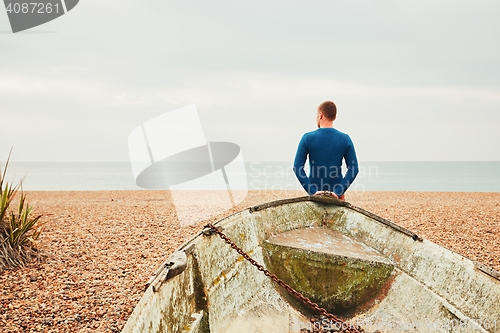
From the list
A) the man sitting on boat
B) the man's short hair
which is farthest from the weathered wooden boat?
the man's short hair

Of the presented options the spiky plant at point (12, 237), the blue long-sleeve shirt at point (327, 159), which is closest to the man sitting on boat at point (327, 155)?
the blue long-sleeve shirt at point (327, 159)

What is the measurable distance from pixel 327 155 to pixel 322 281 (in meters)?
1.67

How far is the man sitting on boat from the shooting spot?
4816 mm

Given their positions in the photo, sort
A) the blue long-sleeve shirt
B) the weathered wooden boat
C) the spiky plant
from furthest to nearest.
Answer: the spiky plant, the blue long-sleeve shirt, the weathered wooden boat

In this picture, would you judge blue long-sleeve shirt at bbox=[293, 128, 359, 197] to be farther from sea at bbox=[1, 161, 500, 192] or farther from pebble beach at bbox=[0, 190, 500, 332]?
sea at bbox=[1, 161, 500, 192]

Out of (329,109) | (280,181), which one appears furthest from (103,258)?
(280,181)

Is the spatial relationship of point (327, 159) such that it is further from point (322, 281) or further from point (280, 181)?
point (280, 181)

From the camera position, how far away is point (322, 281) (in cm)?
393

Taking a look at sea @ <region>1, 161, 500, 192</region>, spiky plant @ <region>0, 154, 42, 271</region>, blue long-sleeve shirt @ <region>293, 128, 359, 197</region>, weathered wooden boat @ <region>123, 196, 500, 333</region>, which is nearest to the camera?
weathered wooden boat @ <region>123, 196, 500, 333</region>

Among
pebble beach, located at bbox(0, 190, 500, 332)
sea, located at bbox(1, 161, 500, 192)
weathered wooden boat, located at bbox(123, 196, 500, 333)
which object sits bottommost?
sea, located at bbox(1, 161, 500, 192)

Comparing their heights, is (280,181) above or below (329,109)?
below

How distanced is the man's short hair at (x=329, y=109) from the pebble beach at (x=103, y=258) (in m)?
3.63

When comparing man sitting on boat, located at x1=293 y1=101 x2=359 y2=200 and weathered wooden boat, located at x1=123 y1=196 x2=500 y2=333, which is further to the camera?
man sitting on boat, located at x1=293 y1=101 x2=359 y2=200

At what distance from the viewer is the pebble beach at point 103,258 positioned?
175 inches
